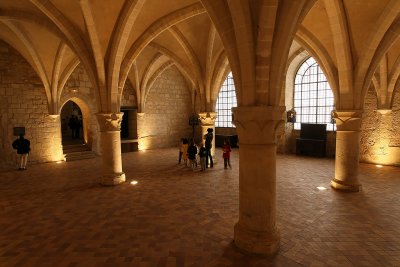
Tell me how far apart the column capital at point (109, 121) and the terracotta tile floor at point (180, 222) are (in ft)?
5.59

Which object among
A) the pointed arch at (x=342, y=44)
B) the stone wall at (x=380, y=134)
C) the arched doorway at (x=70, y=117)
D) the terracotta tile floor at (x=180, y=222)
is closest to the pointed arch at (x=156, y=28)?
the pointed arch at (x=342, y=44)

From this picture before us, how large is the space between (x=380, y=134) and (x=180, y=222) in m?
10.1

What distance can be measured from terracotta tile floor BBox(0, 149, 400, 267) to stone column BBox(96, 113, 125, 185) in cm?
36

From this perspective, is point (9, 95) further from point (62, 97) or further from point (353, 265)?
point (353, 265)

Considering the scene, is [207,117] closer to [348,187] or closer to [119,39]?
Result: [119,39]

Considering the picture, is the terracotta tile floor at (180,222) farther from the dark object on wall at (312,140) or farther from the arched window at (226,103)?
the arched window at (226,103)

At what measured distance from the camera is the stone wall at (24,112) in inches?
419

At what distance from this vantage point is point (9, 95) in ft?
35.3

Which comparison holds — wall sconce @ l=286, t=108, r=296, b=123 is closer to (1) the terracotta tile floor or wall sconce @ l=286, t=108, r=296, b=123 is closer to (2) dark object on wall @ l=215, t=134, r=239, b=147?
(2) dark object on wall @ l=215, t=134, r=239, b=147

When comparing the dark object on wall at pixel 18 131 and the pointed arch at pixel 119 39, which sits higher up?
the pointed arch at pixel 119 39

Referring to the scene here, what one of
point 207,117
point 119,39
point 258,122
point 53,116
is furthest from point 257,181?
point 53,116

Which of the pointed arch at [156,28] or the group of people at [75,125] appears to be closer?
the pointed arch at [156,28]

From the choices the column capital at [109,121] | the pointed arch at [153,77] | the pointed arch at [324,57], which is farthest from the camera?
the pointed arch at [153,77]

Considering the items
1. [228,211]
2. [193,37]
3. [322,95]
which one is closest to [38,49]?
[193,37]
